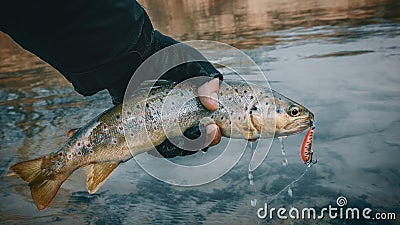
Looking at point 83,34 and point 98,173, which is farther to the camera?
point 98,173

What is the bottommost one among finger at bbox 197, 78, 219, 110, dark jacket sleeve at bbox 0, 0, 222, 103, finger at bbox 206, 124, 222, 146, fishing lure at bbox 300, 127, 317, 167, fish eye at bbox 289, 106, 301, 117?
fishing lure at bbox 300, 127, 317, 167

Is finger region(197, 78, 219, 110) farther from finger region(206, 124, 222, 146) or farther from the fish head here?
the fish head

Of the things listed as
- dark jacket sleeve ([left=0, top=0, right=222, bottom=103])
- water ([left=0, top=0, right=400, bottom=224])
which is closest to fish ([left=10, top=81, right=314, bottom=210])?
dark jacket sleeve ([left=0, top=0, right=222, bottom=103])

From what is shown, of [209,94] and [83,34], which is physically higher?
[83,34]

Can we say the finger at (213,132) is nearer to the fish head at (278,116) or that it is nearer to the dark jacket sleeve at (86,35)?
the fish head at (278,116)

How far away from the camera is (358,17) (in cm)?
1215

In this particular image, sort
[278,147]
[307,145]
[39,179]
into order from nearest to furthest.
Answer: [39,179]
[307,145]
[278,147]

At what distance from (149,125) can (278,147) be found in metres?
2.48

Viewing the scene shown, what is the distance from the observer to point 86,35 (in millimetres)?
1772

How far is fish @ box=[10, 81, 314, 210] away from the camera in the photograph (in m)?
2.14

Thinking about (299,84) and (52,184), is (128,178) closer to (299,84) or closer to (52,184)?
(52,184)

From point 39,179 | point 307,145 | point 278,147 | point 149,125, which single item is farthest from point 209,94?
point 278,147

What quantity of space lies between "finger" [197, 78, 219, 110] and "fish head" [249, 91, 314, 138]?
207 millimetres

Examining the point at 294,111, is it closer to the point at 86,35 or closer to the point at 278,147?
the point at 86,35
